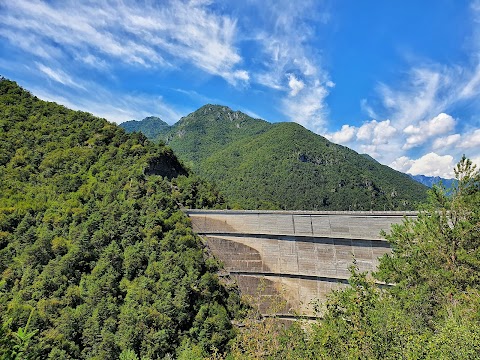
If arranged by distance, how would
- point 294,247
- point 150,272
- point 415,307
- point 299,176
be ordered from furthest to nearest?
point 299,176, point 294,247, point 150,272, point 415,307

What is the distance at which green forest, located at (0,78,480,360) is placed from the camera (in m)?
10.7

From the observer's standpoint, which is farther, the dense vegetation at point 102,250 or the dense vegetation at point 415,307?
the dense vegetation at point 102,250

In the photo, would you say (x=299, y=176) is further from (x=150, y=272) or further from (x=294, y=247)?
(x=150, y=272)

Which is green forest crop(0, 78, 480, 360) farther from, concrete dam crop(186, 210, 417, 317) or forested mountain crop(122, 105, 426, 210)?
forested mountain crop(122, 105, 426, 210)

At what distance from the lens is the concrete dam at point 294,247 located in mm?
25859

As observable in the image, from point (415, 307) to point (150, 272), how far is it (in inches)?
738

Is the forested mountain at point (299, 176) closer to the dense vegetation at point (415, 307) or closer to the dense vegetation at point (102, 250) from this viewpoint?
the dense vegetation at point (102, 250)

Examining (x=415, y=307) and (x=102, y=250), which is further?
(x=102, y=250)

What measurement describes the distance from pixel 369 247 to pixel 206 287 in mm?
12729

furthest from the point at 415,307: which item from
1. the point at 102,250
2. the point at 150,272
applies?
the point at 102,250

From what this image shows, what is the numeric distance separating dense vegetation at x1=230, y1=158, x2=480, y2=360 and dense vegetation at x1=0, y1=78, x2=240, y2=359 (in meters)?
9.64

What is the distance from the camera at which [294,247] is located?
28.4 metres

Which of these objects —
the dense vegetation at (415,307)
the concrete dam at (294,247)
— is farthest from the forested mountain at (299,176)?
the dense vegetation at (415,307)

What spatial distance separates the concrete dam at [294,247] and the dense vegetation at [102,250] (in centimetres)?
206
